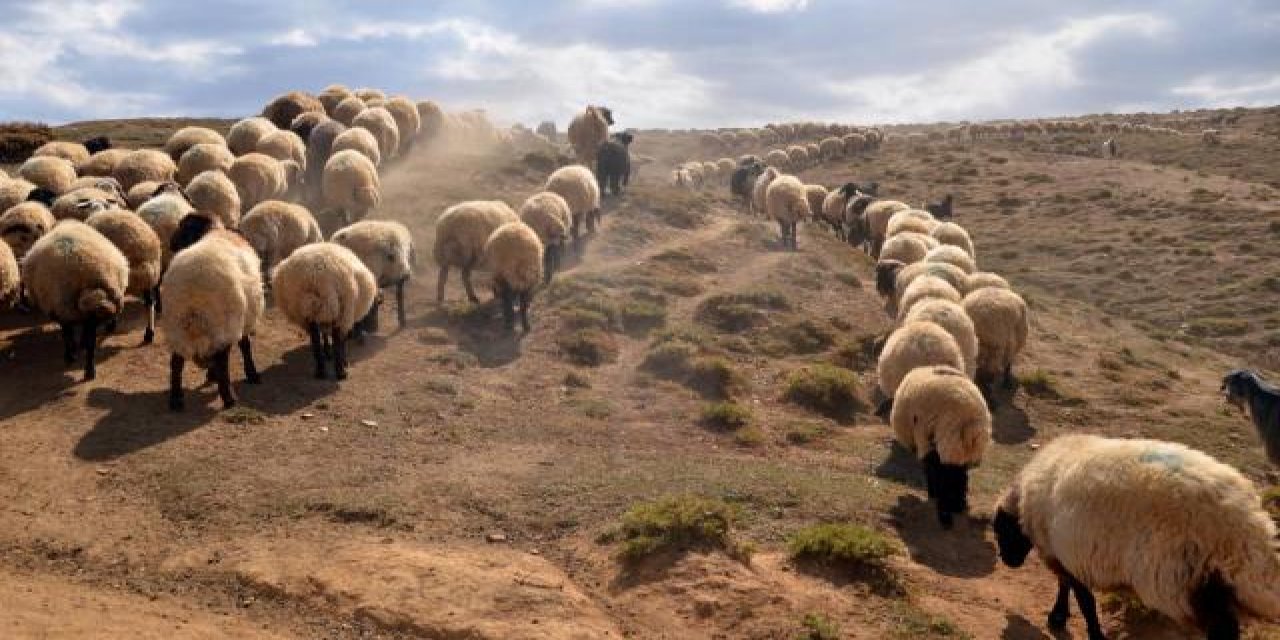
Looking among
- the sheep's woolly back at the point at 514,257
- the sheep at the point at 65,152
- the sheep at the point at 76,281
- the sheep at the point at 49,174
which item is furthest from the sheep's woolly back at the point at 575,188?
the sheep at the point at 76,281

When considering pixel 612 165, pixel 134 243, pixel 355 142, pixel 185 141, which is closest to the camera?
pixel 134 243

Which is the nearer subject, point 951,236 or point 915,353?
point 915,353

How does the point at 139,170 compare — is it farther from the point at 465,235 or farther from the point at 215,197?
the point at 465,235

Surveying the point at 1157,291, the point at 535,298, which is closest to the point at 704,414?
the point at 535,298

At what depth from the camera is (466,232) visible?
18469 mm

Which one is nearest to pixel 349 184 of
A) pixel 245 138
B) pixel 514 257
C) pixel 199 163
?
pixel 199 163

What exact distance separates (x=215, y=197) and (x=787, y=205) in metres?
17.6

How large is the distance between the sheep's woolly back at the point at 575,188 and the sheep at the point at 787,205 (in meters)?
6.96

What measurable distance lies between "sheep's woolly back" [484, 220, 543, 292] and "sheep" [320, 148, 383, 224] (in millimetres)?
5257

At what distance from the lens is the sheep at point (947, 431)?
10312mm

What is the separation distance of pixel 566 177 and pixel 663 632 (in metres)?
18.6

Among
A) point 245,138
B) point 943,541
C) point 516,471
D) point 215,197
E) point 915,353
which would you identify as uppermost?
point 245,138

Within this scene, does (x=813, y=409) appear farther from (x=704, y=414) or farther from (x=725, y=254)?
(x=725, y=254)

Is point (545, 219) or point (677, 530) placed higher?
point (545, 219)
